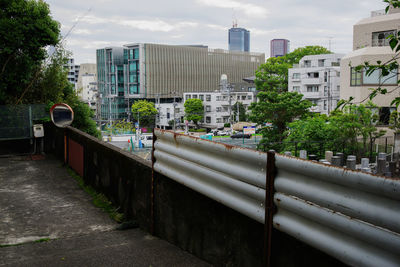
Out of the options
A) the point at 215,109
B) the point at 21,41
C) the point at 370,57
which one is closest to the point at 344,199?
the point at 21,41

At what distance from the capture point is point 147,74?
319ft

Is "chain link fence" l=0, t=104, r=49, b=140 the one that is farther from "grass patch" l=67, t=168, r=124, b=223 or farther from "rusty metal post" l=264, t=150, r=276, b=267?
"rusty metal post" l=264, t=150, r=276, b=267

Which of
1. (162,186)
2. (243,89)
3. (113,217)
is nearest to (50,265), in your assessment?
(162,186)

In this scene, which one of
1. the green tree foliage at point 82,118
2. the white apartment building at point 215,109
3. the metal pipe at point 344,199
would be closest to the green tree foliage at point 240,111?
the white apartment building at point 215,109

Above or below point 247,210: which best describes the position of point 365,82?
above

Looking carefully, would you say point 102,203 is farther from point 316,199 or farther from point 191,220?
point 316,199

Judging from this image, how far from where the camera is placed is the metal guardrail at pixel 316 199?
179 cm

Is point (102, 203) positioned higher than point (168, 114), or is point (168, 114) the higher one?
point (102, 203)

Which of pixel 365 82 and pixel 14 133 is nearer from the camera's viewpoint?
pixel 14 133

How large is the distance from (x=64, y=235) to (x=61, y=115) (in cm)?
660

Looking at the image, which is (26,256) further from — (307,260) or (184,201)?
(307,260)

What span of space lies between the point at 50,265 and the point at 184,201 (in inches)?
58.2

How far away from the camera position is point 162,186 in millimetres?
4109

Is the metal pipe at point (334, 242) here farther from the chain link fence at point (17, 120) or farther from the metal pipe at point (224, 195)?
the chain link fence at point (17, 120)
